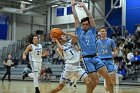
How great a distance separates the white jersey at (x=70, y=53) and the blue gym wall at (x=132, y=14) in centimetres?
2089

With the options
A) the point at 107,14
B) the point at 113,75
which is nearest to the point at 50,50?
the point at 107,14

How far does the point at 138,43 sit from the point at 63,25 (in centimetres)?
1612

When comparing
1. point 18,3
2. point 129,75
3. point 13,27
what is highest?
point 18,3

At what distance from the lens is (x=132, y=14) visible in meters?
30.2

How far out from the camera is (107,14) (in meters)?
32.8

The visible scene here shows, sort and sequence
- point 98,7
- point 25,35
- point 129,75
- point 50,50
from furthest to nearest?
point 25,35
point 98,7
point 50,50
point 129,75

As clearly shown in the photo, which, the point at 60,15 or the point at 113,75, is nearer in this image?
the point at 113,75

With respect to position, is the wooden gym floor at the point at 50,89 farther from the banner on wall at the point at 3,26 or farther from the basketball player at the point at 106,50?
the banner on wall at the point at 3,26

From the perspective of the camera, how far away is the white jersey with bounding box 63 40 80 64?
952cm

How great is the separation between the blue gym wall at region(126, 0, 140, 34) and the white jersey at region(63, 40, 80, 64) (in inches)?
823

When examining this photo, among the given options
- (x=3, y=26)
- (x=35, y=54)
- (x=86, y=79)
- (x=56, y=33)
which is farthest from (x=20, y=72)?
(x=86, y=79)

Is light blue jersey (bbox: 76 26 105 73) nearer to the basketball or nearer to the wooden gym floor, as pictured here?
the basketball

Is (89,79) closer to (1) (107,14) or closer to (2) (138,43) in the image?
(2) (138,43)

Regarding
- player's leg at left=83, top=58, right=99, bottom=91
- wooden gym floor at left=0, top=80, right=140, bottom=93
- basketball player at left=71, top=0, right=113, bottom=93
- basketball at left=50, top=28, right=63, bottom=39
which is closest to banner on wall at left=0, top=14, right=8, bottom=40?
wooden gym floor at left=0, top=80, right=140, bottom=93
